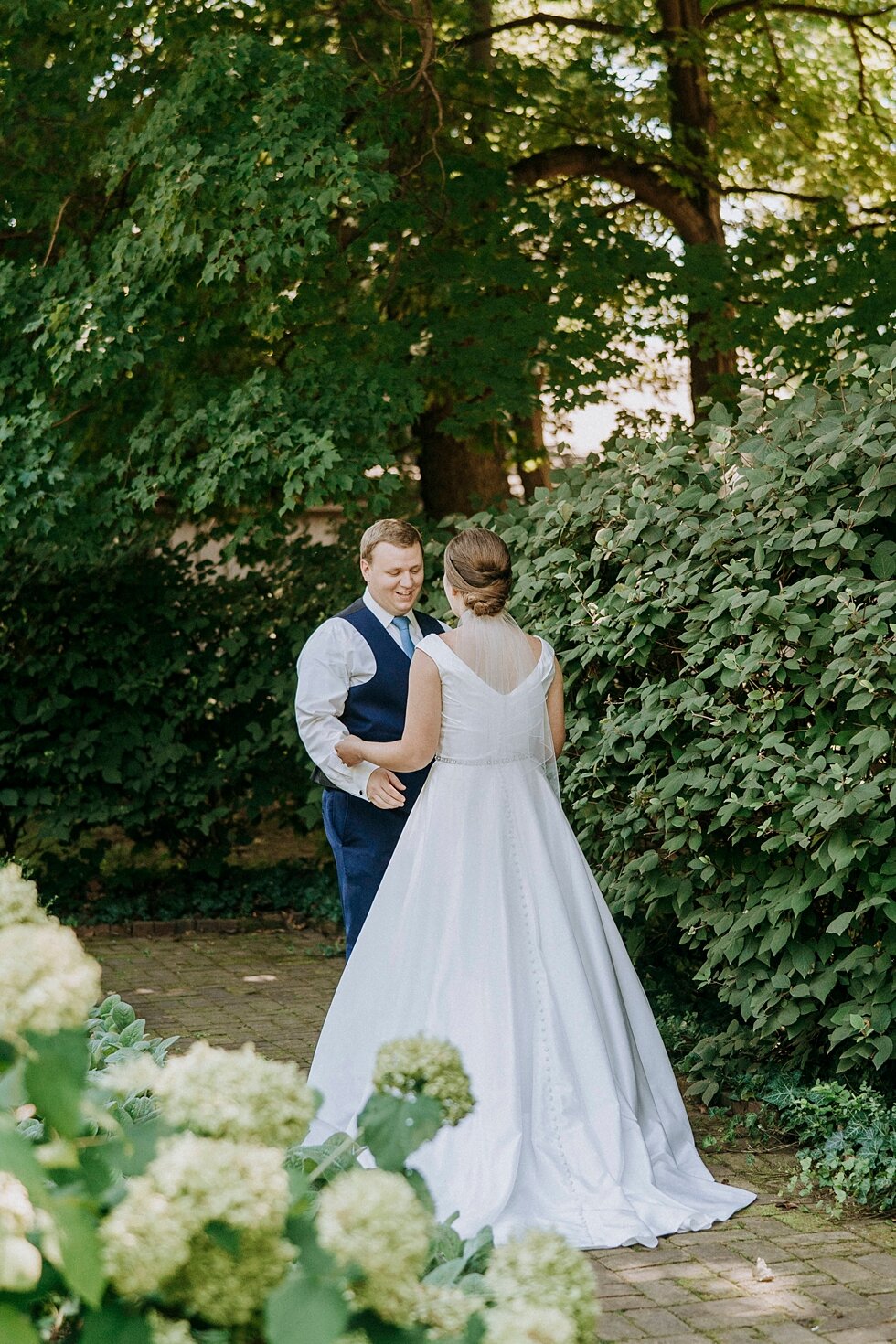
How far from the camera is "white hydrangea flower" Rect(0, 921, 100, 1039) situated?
1405 millimetres

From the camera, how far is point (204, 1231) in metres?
1.38

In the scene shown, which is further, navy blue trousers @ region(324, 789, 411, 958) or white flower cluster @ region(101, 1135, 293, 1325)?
navy blue trousers @ region(324, 789, 411, 958)

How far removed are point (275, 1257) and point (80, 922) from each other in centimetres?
838

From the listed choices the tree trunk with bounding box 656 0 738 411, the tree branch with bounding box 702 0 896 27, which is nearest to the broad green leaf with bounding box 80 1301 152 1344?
the tree trunk with bounding box 656 0 738 411

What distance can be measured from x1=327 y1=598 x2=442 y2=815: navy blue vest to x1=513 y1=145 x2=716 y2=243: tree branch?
23.1 feet

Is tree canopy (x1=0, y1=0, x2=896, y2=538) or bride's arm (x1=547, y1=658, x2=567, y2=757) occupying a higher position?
tree canopy (x1=0, y1=0, x2=896, y2=538)

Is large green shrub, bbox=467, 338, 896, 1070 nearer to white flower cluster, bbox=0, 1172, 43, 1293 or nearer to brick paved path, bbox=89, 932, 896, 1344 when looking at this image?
brick paved path, bbox=89, 932, 896, 1344

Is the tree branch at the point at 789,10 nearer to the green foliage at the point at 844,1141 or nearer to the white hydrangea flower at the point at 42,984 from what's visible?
the green foliage at the point at 844,1141

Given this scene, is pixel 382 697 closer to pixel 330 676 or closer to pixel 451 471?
pixel 330 676

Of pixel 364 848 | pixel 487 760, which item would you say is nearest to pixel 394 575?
pixel 487 760

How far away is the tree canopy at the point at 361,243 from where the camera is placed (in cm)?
768

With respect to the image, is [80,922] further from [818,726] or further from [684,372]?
[684,372]

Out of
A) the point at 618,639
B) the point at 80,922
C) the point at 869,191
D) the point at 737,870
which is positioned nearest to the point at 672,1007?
the point at 737,870

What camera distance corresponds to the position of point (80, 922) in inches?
370
